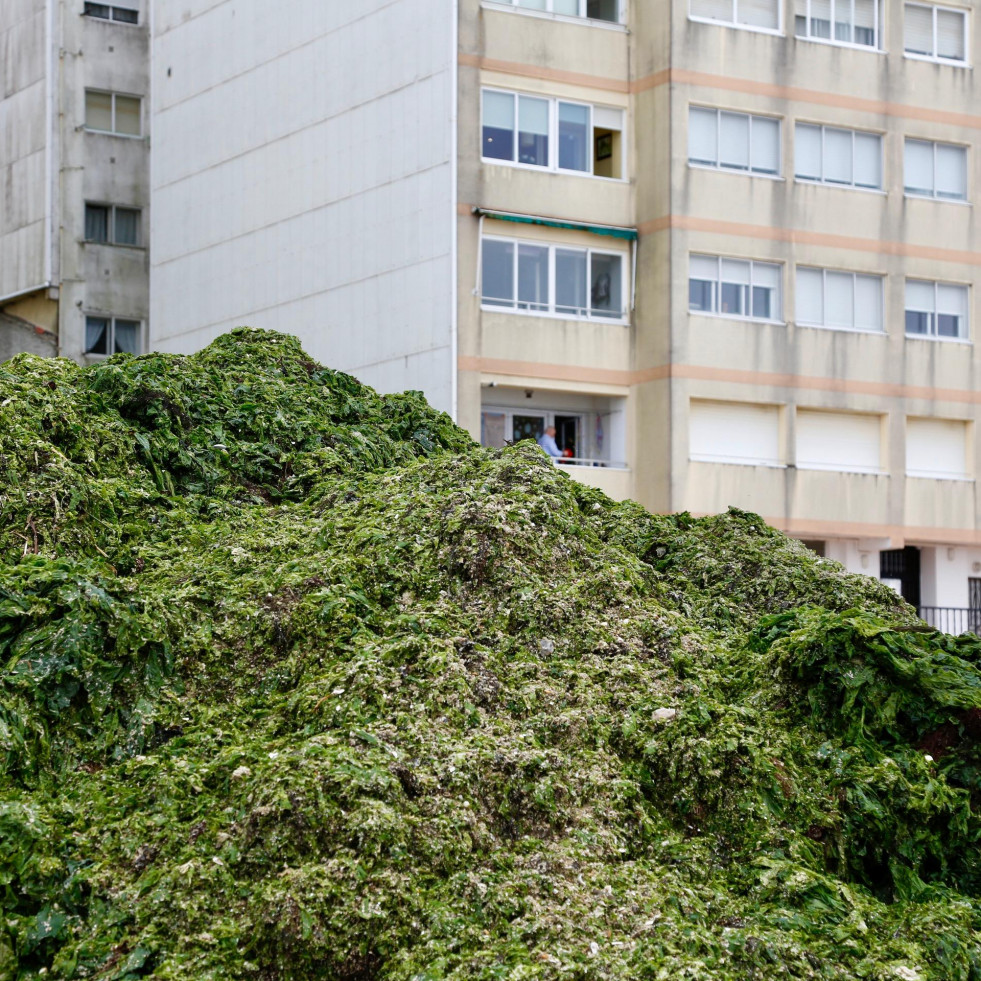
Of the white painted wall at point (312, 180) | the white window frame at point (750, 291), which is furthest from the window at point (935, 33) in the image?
A: the white painted wall at point (312, 180)

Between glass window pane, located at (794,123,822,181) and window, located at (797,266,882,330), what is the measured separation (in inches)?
71.2

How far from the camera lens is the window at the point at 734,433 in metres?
26.1

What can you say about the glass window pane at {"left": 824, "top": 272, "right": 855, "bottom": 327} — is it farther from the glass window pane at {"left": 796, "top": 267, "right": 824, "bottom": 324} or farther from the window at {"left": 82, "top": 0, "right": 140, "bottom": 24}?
the window at {"left": 82, "top": 0, "right": 140, "bottom": 24}

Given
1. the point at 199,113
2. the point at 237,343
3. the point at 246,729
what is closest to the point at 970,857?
the point at 246,729

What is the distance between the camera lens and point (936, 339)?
28359 mm

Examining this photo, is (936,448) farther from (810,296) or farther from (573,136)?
(573,136)

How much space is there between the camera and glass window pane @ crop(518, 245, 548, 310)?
2547cm

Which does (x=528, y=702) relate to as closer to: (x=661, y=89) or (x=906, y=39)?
(x=661, y=89)

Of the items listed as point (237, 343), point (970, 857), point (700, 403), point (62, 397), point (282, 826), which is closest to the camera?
point (282, 826)

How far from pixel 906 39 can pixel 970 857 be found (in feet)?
80.3

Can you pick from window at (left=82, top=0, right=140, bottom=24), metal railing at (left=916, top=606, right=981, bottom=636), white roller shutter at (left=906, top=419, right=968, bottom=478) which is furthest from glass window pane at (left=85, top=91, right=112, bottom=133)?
metal railing at (left=916, top=606, right=981, bottom=636)

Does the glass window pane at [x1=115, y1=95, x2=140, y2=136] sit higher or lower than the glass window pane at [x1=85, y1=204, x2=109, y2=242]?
higher

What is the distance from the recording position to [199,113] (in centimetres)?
3067

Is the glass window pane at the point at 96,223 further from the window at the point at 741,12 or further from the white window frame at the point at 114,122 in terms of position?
the window at the point at 741,12
